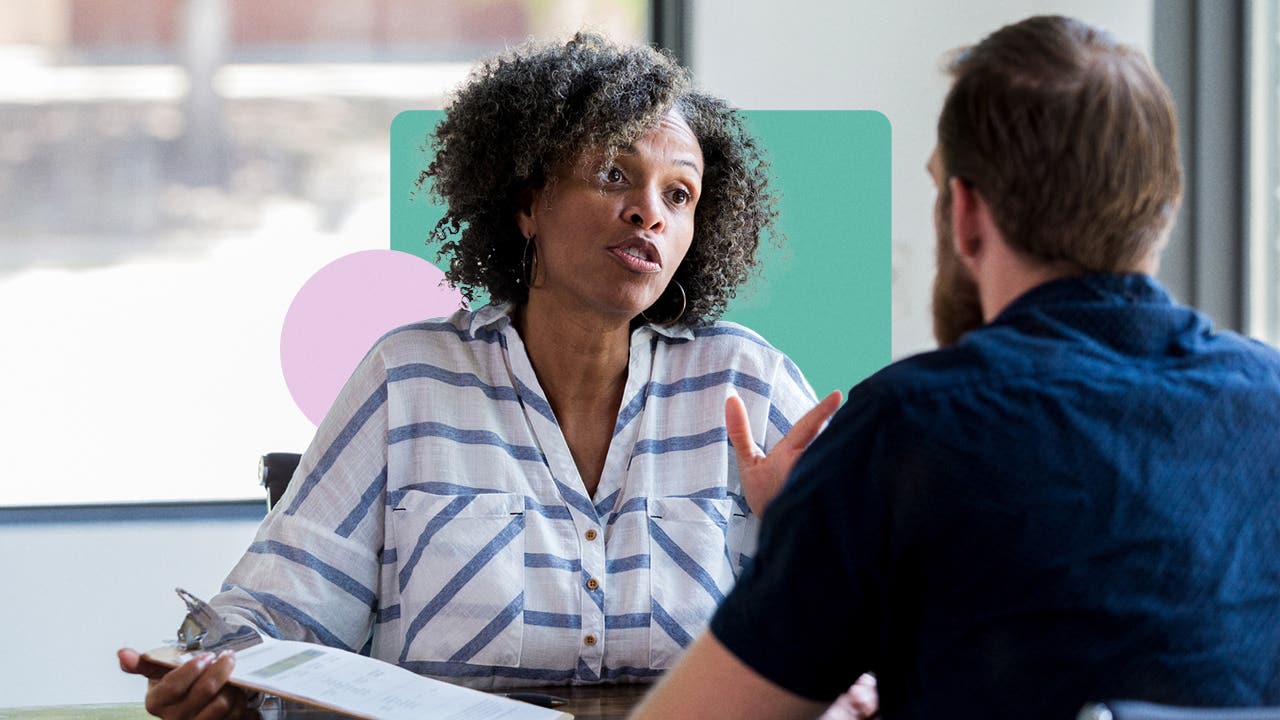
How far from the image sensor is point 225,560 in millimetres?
3385

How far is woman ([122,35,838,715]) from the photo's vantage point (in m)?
1.59

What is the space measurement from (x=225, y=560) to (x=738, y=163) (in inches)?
80.4

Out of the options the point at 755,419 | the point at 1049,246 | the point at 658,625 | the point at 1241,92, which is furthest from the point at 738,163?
the point at 1241,92

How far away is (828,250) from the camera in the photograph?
8.92ft

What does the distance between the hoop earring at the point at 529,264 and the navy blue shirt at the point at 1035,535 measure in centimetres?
105

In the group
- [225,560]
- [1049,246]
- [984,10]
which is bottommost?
[225,560]

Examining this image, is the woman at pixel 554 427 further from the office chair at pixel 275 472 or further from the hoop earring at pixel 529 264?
the office chair at pixel 275 472

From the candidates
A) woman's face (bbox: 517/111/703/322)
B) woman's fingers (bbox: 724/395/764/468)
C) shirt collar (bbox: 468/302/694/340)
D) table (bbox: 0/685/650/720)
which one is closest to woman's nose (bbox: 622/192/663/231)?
woman's face (bbox: 517/111/703/322)

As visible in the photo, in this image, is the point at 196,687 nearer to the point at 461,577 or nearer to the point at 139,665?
the point at 139,665

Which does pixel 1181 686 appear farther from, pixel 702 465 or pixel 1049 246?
pixel 702 465

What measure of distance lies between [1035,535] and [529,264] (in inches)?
47.3

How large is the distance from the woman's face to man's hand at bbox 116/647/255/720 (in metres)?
0.73

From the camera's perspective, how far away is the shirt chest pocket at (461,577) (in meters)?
1.57

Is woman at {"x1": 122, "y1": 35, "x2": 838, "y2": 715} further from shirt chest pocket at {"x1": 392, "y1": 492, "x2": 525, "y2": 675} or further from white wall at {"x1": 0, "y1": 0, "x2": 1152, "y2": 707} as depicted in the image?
white wall at {"x1": 0, "y1": 0, "x2": 1152, "y2": 707}
